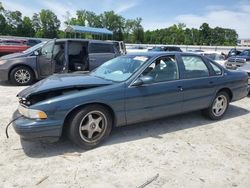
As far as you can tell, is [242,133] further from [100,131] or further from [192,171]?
[100,131]

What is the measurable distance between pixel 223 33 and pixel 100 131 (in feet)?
345

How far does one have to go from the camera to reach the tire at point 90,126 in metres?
3.83

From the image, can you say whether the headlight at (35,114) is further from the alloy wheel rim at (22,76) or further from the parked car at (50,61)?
the alloy wheel rim at (22,76)

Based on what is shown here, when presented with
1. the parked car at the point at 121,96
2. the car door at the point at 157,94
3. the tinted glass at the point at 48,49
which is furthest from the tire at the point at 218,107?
the tinted glass at the point at 48,49

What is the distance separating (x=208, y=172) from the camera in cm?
346

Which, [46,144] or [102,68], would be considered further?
[102,68]

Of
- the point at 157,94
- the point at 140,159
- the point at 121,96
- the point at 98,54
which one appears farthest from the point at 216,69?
the point at 98,54

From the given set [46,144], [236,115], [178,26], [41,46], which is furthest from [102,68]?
[178,26]

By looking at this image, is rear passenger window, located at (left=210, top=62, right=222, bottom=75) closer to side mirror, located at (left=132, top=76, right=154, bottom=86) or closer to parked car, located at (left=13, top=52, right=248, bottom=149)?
parked car, located at (left=13, top=52, right=248, bottom=149)

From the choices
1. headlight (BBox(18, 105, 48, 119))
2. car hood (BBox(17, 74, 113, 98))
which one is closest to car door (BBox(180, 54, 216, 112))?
car hood (BBox(17, 74, 113, 98))

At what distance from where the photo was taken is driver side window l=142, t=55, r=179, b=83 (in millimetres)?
4590

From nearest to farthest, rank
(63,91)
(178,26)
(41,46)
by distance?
(63,91) → (41,46) → (178,26)

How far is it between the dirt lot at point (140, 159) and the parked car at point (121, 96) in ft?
1.06

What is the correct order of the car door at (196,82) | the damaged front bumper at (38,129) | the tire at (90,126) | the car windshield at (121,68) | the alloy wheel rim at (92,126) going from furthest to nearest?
the car door at (196,82), the car windshield at (121,68), the alloy wheel rim at (92,126), the tire at (90,126), the damaged front bumper at (38,129)
